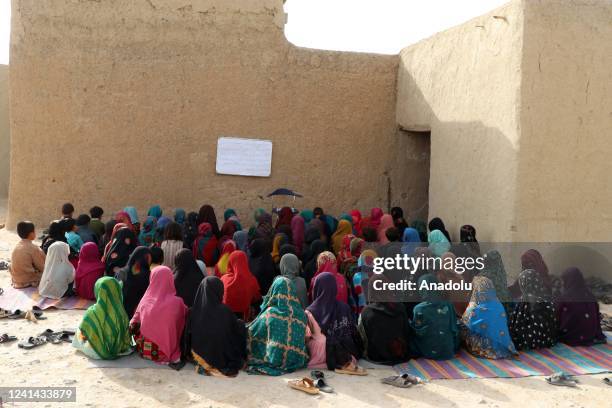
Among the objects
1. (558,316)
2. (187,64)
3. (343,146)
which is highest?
(187,64)

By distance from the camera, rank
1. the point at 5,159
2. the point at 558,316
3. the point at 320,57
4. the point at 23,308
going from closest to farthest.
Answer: the point at 558,316, the point at 23,308, the point at 320,57, the point at 5,159

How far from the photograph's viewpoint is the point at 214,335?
469cm

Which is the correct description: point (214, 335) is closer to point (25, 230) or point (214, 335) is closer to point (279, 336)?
point (279, 336)

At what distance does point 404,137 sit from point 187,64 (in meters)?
3.79

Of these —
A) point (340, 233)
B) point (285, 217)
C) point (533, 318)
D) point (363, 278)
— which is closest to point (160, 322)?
point (363, 278)

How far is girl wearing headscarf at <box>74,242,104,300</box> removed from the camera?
6.54 meters

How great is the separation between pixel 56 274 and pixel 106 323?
78.2 inches

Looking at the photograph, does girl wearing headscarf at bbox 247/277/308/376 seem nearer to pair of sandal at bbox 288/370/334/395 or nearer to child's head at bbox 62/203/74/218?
pair of sandal at bbox 288/370/334/395

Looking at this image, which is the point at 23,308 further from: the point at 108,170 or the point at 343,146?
the point at 343,146

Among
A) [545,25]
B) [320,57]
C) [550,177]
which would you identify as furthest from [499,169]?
[320,57]

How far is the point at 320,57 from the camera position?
1016cm

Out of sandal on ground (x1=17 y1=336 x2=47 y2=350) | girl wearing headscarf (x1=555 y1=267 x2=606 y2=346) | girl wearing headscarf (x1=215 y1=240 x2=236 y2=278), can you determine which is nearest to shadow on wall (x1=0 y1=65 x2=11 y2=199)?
girl wearing headscarf (x1=215 y1=240 x2=236 y2=278)

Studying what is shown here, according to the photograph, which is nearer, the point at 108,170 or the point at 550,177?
the point at 550,177

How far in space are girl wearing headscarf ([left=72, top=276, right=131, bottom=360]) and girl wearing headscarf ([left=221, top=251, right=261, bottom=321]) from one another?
3.72 ft
